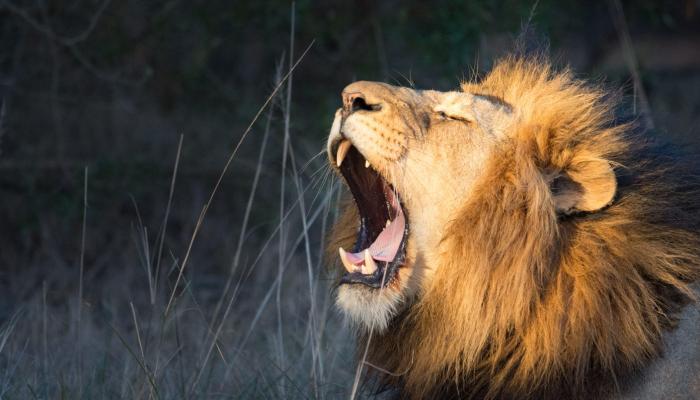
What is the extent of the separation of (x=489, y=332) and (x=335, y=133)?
73 centimetres

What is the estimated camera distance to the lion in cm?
279

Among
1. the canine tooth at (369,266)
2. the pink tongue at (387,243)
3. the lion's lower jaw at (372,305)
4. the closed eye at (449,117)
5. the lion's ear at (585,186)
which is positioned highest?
the closed eye at (449,117)

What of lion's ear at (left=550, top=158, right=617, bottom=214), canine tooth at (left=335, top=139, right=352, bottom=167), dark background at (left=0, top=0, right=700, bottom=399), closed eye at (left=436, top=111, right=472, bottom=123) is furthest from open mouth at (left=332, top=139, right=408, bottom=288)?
dark background at (left=0, top=0, right=700, bottom=399)

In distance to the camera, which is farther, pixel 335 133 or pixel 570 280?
pixel 335 133

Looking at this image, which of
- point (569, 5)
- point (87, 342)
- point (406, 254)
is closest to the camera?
point (406, 254)

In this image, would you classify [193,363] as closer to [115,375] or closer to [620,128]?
[115,375]

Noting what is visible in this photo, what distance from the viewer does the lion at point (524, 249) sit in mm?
2795

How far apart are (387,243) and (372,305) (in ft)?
0.77

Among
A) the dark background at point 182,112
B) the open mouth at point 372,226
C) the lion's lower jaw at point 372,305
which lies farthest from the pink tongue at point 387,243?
the dark background at point 182,112

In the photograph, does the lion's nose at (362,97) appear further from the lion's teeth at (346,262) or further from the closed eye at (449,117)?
the lion's teeth at (346,262)

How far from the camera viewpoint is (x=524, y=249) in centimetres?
283

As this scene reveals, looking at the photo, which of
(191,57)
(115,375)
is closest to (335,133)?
(115,375)

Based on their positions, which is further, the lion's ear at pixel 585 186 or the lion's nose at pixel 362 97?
the lion's nose at pixel 362 97

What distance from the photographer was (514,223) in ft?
9.36
